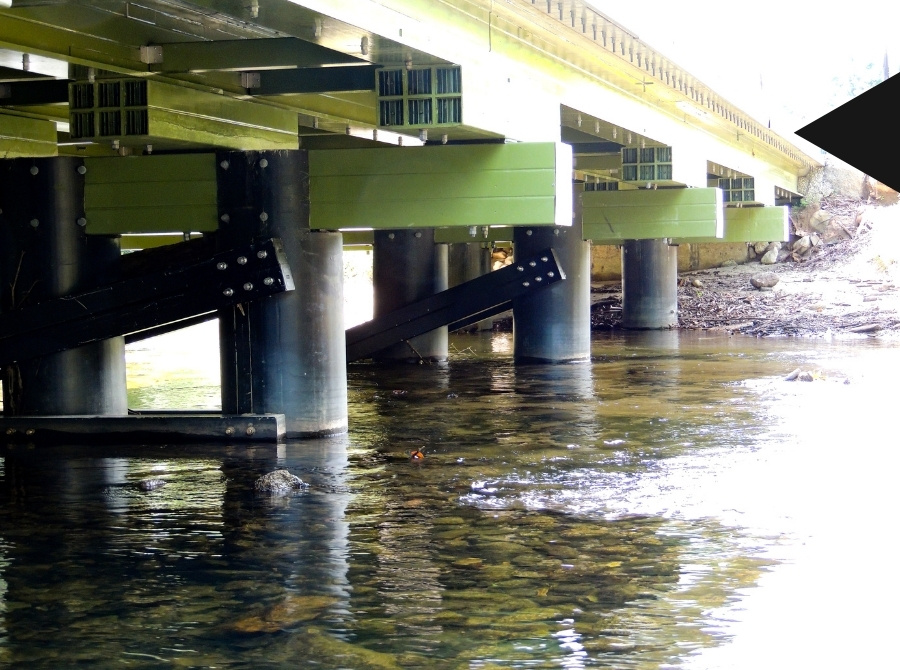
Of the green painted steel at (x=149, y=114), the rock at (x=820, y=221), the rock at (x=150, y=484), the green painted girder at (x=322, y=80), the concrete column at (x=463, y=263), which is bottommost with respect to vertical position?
the rock at (x=150, y=484)

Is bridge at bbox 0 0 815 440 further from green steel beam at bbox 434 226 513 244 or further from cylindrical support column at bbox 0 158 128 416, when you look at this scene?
green steel beam at bbox 434 226 513 244

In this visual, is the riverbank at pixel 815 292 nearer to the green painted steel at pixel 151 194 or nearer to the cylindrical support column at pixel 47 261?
the green painted steel at pixel 151 194

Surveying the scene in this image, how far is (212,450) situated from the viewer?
11883mm

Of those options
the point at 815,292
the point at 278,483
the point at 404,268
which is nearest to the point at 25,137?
the point at 278,483

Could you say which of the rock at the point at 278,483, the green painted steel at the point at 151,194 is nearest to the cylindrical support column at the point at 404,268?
the green painted steel at the point at 151,194

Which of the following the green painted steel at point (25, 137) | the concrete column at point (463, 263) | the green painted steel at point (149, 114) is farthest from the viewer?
the concrete column at point (463, 263)

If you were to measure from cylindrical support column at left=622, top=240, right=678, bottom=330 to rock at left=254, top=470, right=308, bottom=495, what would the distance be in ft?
80.3

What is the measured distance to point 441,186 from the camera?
40.8 feet

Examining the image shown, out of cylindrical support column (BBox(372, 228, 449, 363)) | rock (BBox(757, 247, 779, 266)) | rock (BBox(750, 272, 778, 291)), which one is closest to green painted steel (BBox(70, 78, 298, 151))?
cylindrical support column (BBox(372, 228, 449, 363))

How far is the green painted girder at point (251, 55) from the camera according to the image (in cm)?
1065

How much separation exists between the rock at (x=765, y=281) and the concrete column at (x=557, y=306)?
16507mm

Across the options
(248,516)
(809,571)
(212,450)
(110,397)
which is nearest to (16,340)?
(110,397)

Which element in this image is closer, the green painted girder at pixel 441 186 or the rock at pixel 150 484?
the rock at pixel 150 484

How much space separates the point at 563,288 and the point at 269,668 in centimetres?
1725
